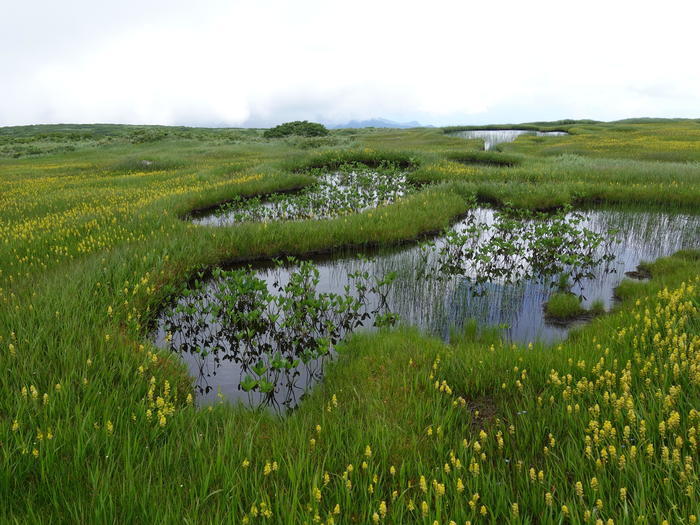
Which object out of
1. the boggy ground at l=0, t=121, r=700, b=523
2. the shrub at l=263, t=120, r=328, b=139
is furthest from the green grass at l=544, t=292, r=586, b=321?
the shrub at l=263, t=120, r=328, b=139

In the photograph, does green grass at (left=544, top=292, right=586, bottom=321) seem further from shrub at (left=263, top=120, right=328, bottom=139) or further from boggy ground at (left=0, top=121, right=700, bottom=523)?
shrub at (left=263, top=120, right=328, bottom=139)

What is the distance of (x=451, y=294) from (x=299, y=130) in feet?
217

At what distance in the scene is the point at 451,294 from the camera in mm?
8594

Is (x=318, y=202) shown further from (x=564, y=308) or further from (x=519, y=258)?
(x=564, y=308)

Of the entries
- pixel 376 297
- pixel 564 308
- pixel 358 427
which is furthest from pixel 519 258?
pixel 358 427

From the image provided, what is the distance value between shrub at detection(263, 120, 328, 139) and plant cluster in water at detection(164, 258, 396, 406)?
212 feet

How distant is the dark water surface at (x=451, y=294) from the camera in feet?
19.9

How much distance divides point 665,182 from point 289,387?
19.0 metres

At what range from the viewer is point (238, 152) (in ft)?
136

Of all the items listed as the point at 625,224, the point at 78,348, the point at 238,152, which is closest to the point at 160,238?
the point at 78,348

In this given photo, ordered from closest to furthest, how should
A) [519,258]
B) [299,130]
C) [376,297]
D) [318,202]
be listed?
1. [376,297]
2. [519,258]
3. [318,202]
4. [299,130]

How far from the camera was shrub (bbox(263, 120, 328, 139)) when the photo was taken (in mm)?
69312

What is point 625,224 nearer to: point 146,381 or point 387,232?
point 387,232

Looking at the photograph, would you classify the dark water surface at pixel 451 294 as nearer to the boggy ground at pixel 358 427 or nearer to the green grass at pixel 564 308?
the green grass at pixel 564 308
